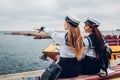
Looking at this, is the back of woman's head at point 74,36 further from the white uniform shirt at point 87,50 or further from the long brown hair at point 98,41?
the long brown hair at point 98,41

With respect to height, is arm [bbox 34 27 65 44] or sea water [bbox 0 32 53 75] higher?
arm [bbox 34 27 65 44]

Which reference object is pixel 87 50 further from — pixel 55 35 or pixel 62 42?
pixel 55 35

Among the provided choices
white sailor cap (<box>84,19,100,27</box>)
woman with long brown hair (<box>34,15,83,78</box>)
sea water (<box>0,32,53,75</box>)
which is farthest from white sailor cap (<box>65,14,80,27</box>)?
sea water (<box>0,32,53,75</box>)

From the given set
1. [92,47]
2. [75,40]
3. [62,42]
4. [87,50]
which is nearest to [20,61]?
[87,50]

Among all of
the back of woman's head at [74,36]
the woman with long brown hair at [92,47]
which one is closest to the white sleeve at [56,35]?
the back of woman's head at [74,36]

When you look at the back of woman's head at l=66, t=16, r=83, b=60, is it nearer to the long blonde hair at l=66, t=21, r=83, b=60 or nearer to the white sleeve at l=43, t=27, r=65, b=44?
the long blonde hair at l=66, t=21, r=83, b=60

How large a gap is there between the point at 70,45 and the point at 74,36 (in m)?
0.24

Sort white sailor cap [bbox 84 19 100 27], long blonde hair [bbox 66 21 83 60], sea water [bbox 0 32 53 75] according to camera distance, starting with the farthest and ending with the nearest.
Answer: sea water [bbox 0 32 53 75], white sailor cap [bbox 84 19 100 27], long blonde hair [bbox 66 21 83 60]

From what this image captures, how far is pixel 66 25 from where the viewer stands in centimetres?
612

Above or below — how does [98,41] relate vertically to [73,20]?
below

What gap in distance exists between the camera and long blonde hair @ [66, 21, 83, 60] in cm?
602

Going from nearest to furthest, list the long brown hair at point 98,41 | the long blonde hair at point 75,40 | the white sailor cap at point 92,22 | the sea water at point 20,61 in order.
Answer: the long blonde hair at point 75,40 → the long brown hair at point 98,41 → the white sailor cap at point 92,22 → the sea water at point 20,61

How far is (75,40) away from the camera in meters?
6.08

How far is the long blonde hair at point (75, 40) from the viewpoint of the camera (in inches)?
237
